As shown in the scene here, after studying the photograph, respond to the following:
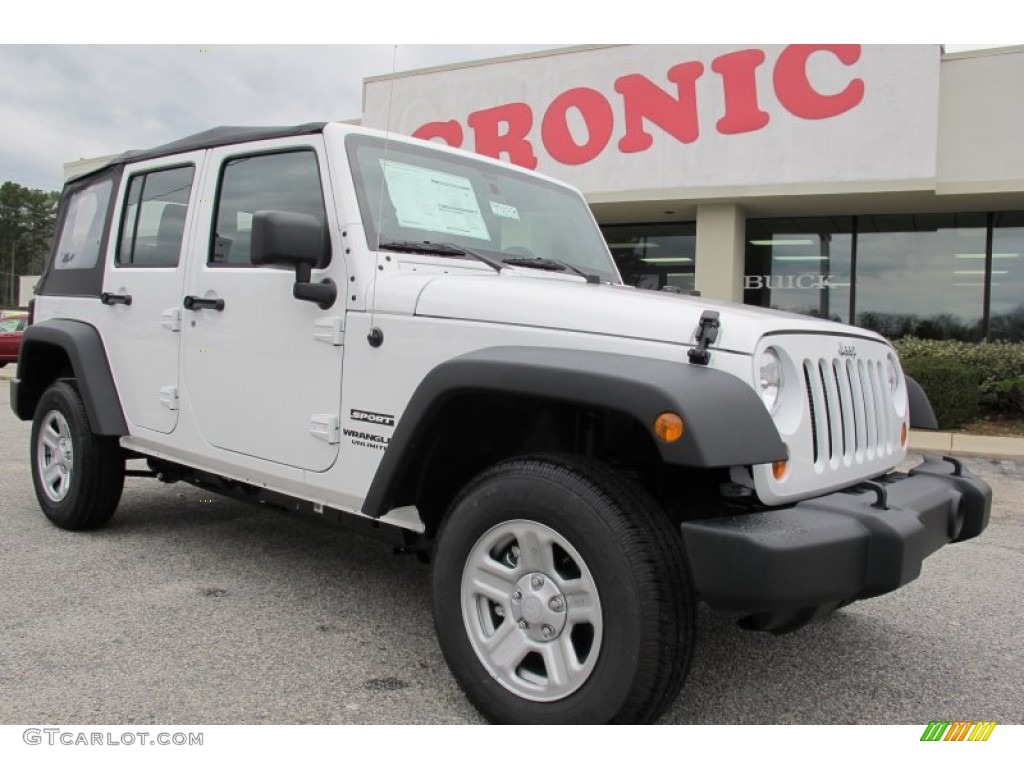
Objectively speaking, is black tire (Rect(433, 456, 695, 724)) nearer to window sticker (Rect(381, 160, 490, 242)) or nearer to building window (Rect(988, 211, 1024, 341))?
window sticker (Rect(381, 160, 490, 242))

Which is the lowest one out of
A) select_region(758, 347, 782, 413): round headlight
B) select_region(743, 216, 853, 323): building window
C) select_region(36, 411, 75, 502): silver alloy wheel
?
select_region(36, 411, 75, 502): silver alloy wheel

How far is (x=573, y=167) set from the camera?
13.4 m

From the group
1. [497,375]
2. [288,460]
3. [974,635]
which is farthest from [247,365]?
[974,635]

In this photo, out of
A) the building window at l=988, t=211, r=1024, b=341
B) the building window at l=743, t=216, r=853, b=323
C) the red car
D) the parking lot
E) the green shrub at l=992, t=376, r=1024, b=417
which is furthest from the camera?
the red car

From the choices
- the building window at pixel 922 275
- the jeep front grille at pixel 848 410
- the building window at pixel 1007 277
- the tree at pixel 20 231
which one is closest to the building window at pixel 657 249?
the building window at pixel 922 275

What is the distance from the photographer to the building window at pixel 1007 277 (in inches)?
511

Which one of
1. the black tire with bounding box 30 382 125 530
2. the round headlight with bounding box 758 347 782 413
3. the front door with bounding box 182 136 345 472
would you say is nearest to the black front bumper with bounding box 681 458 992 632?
the round headlight with bounding box 758 347 782 413

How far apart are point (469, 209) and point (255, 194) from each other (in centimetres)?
97

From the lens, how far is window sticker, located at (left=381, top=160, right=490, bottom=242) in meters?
3.24

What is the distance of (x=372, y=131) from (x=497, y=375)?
1423mm

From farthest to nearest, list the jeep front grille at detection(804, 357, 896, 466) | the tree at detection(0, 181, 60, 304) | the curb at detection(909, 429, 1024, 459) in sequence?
the tree at detection(0, 181, 60, 304)
the curb at detection(909, 429, 1024, 459)
the jeep front grille at detection(804, 357, 896, 466)

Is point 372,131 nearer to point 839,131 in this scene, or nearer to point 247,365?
point 247,365

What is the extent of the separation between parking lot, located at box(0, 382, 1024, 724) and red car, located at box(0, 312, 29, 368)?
54.1 ft

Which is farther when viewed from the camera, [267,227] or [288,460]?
[288,460]
